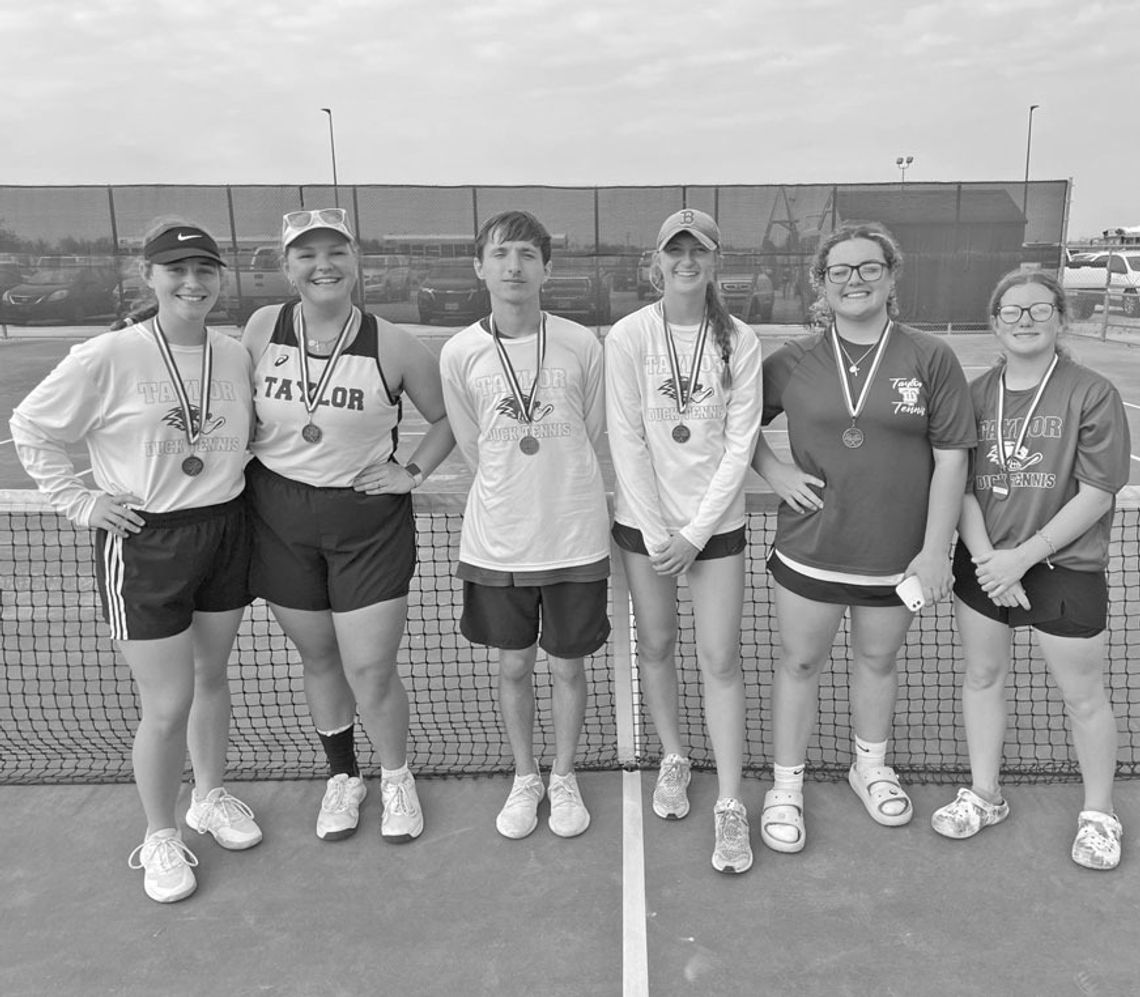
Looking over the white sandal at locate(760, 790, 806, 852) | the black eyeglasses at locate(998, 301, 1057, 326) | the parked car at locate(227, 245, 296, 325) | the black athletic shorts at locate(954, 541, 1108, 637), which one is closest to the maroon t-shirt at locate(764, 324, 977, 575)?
the black eyeglasses at locate(998, 301, 1057, 326)

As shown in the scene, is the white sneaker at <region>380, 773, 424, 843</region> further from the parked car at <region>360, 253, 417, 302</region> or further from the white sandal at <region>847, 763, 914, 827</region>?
the parked car at <region>360, 253, 417, 302</region>

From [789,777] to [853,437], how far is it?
3.90ft

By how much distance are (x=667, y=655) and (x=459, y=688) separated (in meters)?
1.47

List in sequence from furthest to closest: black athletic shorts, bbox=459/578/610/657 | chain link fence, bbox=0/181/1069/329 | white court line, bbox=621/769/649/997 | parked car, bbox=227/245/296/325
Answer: parked car, bbox=227/245/296/325 → chain link fence, bbox=0/181/1069/329 → black athletic shorts, bbox=459/578/610/657 → white court line, bbox=621/769/649/997

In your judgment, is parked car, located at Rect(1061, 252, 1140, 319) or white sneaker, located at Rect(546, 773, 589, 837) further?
parked car, located at Rect(1061, 252, 1140, 319)

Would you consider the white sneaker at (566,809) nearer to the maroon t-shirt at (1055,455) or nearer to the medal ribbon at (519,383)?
the medal ribbon at (519,383)

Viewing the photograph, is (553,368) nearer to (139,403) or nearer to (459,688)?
(139,403)

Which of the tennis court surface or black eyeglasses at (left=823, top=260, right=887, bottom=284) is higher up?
black eyeglasses at (left=823, top=260, right=887, bottom=284)

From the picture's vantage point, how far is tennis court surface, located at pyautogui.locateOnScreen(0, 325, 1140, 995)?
8.04 ft

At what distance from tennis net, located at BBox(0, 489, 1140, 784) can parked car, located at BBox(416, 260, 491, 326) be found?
15.7 meters

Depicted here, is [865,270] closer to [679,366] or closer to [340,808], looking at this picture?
[679,366]

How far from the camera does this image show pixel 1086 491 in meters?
2.63

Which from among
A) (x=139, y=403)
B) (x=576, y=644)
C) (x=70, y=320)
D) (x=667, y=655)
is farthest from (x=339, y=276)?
(x=70, y=320)

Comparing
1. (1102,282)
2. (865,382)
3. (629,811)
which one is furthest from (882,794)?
(1102,282)
